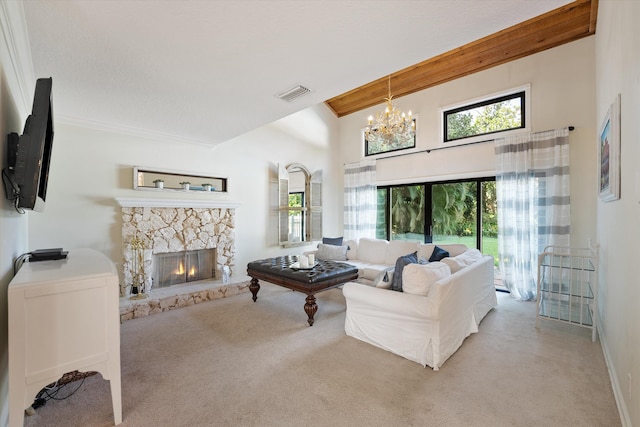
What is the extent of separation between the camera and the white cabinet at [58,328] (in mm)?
1389

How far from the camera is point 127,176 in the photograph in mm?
4027

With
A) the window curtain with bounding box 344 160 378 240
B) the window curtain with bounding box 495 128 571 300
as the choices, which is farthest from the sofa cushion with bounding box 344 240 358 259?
the window curtain with bounding box 495 128 571 300

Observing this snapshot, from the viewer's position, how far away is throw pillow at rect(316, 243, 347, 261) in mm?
4883

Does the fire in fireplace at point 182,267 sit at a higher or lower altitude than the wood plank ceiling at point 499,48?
lower

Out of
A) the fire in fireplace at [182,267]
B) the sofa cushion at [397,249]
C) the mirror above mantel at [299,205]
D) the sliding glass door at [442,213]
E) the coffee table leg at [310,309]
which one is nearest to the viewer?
the coffee table leg at [310,309]

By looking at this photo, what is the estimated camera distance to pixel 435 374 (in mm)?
2217

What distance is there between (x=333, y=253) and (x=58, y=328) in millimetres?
3796

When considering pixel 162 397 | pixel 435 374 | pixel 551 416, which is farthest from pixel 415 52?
pixel 162 397

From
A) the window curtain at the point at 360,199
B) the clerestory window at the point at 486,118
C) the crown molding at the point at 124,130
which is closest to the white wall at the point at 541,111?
the clerestory window at the point at 486,118

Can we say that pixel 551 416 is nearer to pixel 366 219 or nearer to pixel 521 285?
pixel 521 285

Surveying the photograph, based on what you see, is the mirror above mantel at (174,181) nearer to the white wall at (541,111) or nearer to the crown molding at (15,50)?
the crown molding at (15,50)

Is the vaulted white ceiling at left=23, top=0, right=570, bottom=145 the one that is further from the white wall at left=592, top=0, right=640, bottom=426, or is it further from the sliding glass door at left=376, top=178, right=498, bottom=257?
the sliding glass door at left=376, top=178, right=498, bottom=257

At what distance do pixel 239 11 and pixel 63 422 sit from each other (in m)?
2.83

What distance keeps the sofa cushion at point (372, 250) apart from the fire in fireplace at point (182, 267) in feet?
8.84
